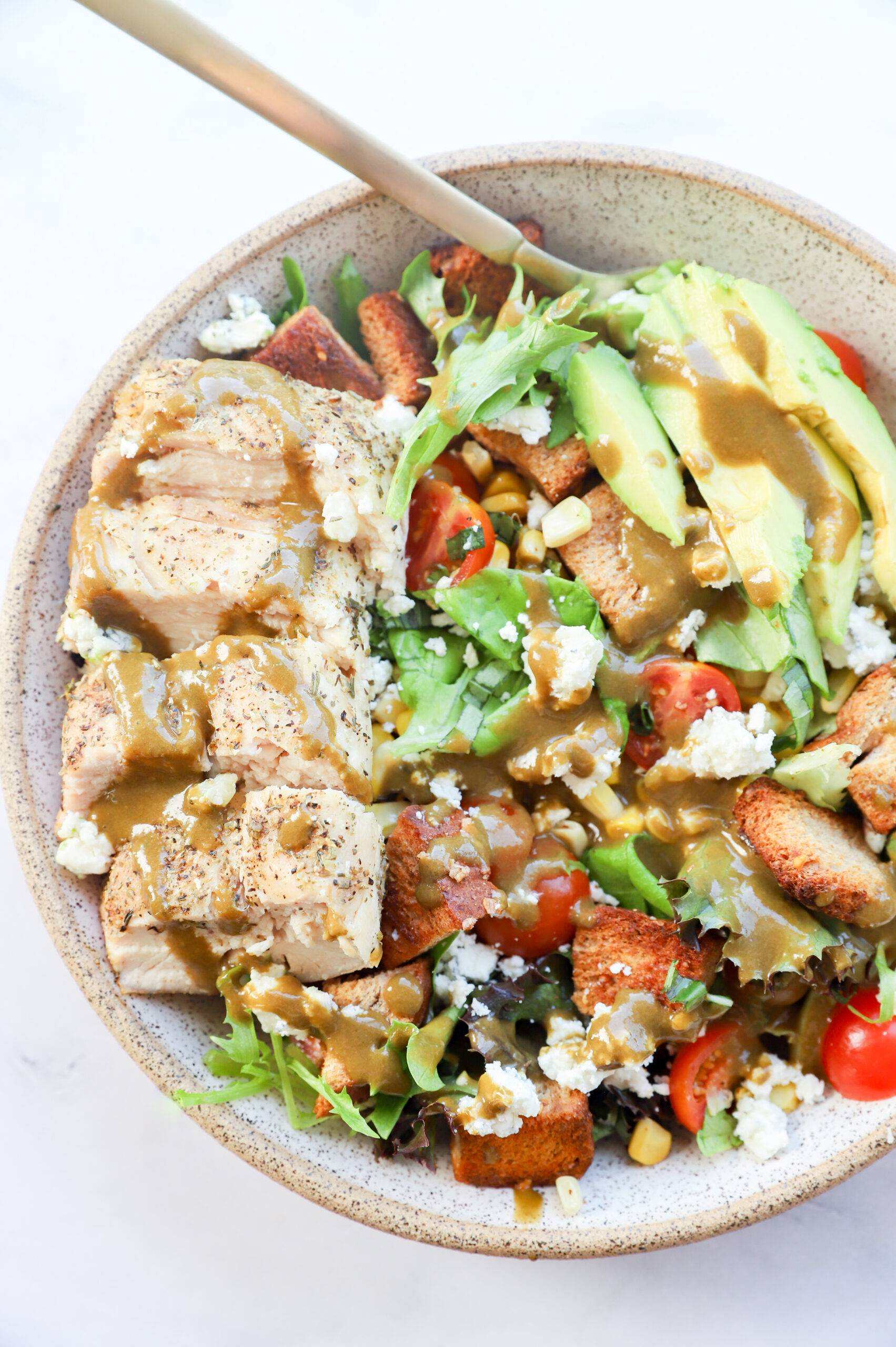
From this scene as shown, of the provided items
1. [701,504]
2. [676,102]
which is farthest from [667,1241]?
[676,102]

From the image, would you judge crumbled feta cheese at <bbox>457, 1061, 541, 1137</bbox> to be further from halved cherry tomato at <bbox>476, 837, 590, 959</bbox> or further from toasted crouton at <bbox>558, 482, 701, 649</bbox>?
toasted crouton at <bbox>558, 482, 701, 649</bbox>

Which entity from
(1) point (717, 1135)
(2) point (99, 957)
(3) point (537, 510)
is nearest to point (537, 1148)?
(1) point (717, 1135)

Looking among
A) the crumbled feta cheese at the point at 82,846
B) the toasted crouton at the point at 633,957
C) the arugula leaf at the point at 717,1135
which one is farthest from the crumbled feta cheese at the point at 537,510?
the arugula leaf at the point at 717,1135

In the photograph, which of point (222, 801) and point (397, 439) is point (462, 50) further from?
point (222, 801)

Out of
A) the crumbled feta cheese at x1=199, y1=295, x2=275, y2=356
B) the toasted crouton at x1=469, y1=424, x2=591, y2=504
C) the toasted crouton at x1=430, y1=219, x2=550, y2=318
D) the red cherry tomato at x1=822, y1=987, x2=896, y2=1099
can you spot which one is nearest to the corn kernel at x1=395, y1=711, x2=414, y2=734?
the toasted crouton at x1=469, y1=424, x2=591, y2=504

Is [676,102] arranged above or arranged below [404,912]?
above

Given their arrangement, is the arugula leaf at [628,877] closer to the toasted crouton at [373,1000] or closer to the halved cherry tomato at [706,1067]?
the halved cherry tomato at [706,1067]
